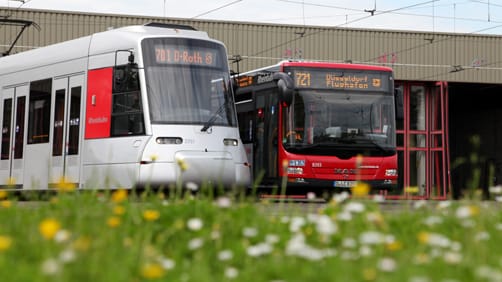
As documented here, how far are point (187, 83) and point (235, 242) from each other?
388 inches

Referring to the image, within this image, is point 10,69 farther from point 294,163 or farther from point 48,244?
point 48,244

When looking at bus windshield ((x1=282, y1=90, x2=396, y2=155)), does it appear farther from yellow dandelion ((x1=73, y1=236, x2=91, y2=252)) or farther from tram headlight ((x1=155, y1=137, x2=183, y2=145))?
yellow dandelion ((x1=73, y1=236, x2=91, y2=252))

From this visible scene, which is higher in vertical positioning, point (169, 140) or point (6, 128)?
point (6, 128)

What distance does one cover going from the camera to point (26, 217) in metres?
6.64

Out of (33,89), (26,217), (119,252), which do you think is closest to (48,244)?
(119,252)

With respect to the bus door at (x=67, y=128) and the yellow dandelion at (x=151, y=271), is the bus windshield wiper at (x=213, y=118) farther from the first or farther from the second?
the yellow dandelion at (x=151, y=271)

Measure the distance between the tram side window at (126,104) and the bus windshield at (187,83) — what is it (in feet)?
0.73

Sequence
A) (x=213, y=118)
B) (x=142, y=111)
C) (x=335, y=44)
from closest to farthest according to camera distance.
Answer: (x=142, y=111) < (x=213, y=118) < (x=335, y=44)

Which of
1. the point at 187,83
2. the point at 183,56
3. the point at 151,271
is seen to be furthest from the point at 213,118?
the point at 151,271

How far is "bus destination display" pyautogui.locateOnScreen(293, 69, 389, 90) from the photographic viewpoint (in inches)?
787

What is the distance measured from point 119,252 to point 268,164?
14851 millimetres

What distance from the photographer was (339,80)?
20.3m

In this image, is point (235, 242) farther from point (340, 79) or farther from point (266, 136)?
point (340, 79)

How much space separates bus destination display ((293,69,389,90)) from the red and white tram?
148 inches
